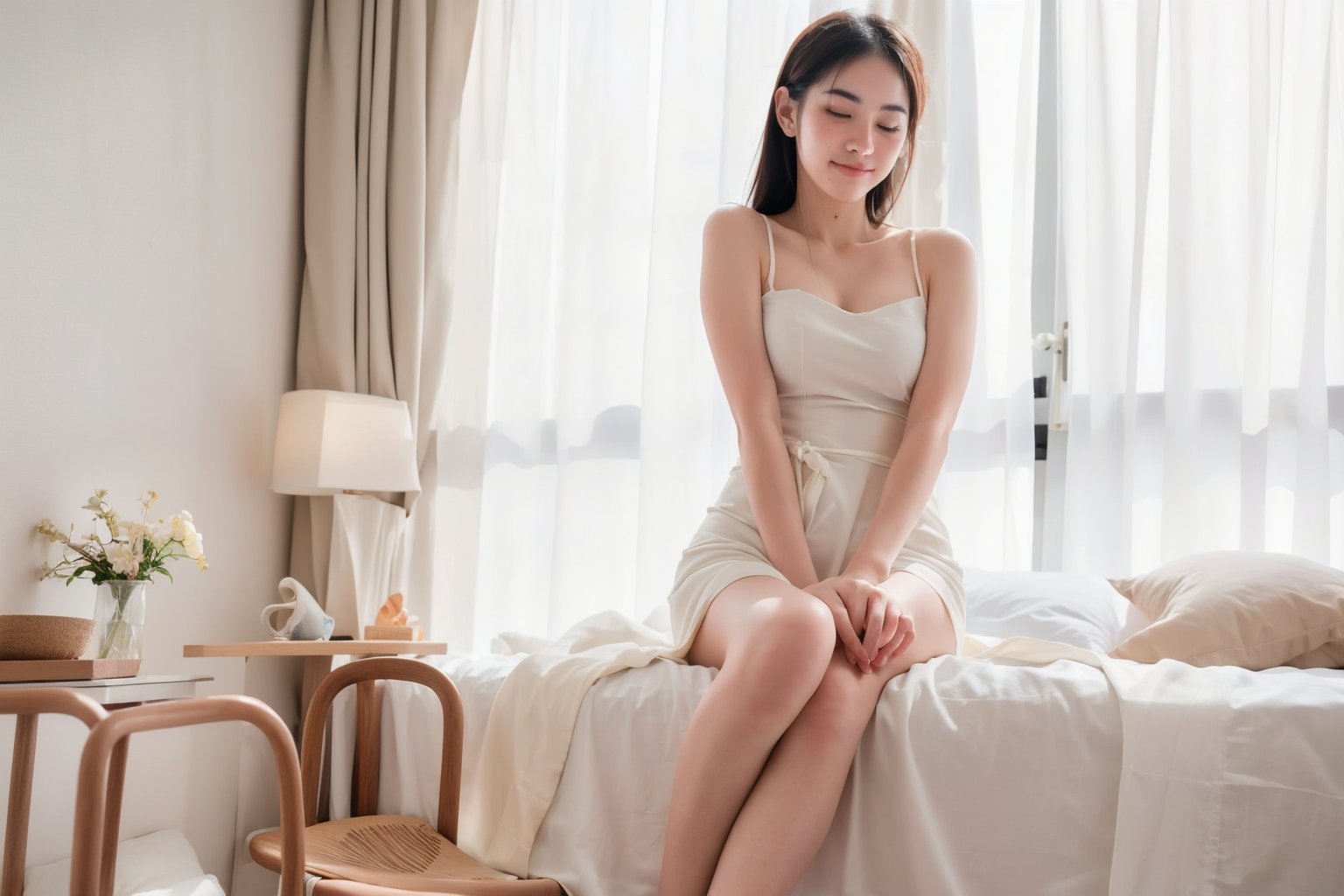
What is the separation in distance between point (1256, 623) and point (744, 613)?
0.84m

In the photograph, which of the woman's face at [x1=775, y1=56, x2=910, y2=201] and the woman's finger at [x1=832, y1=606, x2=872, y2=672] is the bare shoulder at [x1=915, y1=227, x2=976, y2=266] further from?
the woman's finger at [x1=832, y1=606, x2=872, y2=672]

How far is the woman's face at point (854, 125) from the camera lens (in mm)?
1850

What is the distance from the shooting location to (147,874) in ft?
5.29

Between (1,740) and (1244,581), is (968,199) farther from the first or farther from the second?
(1,740)

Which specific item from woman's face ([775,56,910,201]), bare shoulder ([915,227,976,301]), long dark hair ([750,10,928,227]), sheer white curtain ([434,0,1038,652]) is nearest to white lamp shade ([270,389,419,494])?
sheer white curtain ([434,0,1038,652])

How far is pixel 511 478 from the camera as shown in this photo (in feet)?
9.82

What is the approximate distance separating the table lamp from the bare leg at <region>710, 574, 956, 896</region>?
1533 millimetres

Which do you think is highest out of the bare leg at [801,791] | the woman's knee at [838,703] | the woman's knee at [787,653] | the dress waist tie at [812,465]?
the dress waist tie at [812,465]

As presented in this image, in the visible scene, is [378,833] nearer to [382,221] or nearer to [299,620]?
[299,620]

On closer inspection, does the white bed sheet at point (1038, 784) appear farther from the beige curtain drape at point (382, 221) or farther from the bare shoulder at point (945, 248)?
the beige curtain drape at point (382, 221)

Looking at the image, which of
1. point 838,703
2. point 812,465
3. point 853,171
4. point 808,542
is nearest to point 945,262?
point 853,171

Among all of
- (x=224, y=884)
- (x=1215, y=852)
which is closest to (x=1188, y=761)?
(x=1215, y=852)

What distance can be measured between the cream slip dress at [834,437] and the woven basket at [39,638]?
3.09 ft

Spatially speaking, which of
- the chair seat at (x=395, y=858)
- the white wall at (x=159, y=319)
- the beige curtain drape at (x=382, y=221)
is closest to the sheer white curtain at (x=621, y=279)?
the beige curtain drape at (x=382, y=221)
